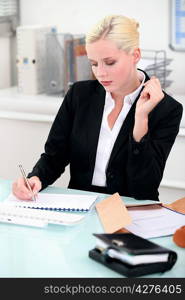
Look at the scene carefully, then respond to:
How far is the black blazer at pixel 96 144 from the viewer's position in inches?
83.3

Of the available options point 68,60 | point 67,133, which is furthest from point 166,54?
point 67,133

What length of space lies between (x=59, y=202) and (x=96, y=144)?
0.39 m

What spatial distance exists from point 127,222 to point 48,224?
0.25 m

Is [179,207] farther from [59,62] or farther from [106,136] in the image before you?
[59,62]

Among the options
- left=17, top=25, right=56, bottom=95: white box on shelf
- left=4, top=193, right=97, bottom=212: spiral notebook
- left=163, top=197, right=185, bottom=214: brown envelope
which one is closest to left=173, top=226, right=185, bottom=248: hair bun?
left=163, top=197, right=185, bottom=214: brown envelope

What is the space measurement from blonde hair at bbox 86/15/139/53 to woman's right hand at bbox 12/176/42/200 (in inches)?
20.3

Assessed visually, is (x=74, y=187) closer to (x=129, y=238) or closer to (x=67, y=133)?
(x=67, y=133)

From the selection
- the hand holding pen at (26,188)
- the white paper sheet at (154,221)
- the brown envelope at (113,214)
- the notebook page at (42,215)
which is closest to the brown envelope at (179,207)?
the white paper sheet at (154,221)

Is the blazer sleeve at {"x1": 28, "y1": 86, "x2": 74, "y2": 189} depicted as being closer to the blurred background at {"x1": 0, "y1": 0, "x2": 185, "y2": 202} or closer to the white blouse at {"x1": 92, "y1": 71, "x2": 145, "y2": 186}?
the white blouse at {"x1": 92, "y1": 71, "x2": 145, "y2": 186}

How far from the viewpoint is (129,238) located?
5.08 ft

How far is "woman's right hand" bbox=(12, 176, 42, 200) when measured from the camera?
198cm

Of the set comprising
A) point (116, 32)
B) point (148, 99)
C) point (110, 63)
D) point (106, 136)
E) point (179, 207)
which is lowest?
point (179, 207)

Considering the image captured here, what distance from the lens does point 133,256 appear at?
145cm

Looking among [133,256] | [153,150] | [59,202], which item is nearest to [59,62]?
[153,150]
